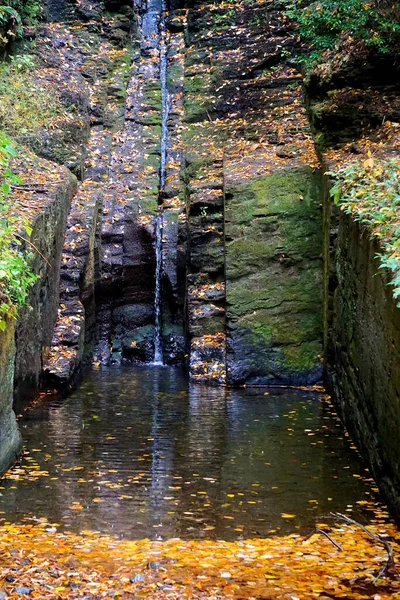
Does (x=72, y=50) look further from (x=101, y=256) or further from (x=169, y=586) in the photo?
(x=169, y=586)

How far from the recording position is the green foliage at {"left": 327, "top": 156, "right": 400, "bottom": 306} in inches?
246

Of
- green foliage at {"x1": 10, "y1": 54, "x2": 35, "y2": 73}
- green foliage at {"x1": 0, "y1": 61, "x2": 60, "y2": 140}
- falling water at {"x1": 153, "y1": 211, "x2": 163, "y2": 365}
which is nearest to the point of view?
falling water at {"x1": 153, "y1": 211, "x2": 163, "y2": 365}

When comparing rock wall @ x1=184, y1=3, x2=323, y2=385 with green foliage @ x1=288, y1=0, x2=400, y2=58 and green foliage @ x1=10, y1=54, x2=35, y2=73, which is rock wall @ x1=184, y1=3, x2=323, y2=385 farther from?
green foliage @ x1=10, y1=54, x2=35, y2=73

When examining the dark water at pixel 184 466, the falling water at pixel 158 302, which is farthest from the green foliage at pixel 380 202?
the falling water at pixel 158 302

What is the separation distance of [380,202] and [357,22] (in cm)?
692

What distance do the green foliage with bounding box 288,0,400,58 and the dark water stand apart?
6.90 metres

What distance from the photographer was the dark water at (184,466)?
6.23 m

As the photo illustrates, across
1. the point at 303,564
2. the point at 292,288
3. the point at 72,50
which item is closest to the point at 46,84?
the point at 72,50

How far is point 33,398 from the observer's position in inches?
414

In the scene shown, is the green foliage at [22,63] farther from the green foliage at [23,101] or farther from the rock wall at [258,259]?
the rock wall at [258,259]

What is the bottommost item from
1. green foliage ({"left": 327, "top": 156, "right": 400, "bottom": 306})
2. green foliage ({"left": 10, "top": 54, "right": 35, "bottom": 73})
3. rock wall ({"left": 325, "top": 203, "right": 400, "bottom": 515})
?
rock wall ({"left": 325, "top": 203, "right": 400, "bottom": 515})

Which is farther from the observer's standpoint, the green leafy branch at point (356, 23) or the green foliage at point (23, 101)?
the green foliage at point (23, 101)

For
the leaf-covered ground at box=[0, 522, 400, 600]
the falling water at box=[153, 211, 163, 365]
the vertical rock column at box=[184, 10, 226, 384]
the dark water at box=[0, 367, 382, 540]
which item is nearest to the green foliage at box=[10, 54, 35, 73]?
the vertical rock column at box=[184, 10, 226, 384]

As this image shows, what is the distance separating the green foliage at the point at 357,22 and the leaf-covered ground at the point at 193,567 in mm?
9642
